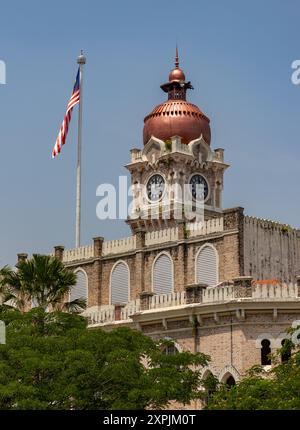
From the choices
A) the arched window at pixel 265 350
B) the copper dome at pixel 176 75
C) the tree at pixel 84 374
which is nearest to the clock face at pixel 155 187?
the copper dome at pixel 176 75

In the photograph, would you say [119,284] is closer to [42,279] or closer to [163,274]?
[163,274]

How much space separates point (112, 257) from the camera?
59406mm

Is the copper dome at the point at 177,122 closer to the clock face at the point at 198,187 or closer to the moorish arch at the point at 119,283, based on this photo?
the clock face at the point at 198,187

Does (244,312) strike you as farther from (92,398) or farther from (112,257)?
(112,257)

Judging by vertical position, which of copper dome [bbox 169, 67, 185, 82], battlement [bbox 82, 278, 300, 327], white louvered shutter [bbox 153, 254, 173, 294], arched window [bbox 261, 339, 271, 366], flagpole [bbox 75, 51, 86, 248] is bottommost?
arched window [bbox 261, 339, 271, 366]

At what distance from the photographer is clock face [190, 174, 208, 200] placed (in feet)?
249

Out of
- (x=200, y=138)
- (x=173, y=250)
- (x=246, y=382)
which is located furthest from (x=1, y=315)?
(x=200, y=138)

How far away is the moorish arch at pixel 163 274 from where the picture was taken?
56469mm

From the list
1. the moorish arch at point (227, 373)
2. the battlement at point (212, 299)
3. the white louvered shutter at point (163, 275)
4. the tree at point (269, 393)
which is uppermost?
the white louvered shutter at point (163, 275)

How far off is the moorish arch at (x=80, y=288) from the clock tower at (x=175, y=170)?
490 inches

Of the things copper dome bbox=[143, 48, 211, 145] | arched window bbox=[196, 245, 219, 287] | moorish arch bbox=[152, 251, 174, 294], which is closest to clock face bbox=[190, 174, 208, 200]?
copper dome bbox=[143, 48, 211, 145]

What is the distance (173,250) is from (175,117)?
2309cm

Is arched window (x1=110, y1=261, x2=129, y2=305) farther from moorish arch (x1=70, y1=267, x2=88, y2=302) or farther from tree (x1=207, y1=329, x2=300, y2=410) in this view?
tree (x1=207, y1=329, x2=300, y2=410)

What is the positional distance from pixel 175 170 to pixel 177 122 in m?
4.60
